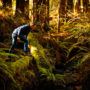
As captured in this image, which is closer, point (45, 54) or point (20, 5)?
point (45, 54)

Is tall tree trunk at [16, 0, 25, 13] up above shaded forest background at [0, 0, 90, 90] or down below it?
above

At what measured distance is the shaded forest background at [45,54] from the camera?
13.6 feet

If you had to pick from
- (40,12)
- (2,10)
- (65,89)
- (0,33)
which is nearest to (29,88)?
(65,89)

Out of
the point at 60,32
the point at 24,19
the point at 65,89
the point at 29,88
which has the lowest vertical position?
the point at 65,89

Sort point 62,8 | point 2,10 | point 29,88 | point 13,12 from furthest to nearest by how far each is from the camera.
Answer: point 62,8, point 13,12, point 2,10, point 29,88

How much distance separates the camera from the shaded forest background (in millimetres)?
4141

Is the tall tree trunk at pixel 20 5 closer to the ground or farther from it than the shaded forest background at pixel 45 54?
farther from it

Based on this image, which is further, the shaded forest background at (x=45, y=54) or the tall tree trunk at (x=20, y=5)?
the tall tree trunk at (x=20, y=5)

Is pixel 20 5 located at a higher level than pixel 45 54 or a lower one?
higher

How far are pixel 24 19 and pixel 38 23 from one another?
1.07 m

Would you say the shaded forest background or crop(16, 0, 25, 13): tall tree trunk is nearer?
the shaded forest background

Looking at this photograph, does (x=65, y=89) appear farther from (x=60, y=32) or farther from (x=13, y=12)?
(x=13, y=12)

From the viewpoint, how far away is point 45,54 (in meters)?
7.66

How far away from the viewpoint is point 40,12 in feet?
35.8
